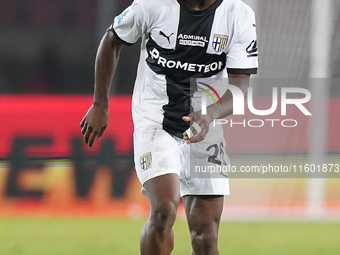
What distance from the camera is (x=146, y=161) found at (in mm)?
2307

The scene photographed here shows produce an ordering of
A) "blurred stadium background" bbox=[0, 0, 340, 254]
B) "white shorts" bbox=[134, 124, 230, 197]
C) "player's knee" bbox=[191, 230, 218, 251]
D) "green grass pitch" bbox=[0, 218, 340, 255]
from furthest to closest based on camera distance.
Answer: "blurred stadium background" bbox=[0, 0, 340, 254] < "green grass pitch" bbox=[0, 218, 340, 255] < "player's knee" bbox=[191, 230, 218, 251] < "white shorts" bbox=[134, 124, 230, 197]

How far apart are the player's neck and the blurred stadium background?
7.65 ft

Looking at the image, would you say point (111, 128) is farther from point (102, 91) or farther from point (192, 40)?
point (192, 40)

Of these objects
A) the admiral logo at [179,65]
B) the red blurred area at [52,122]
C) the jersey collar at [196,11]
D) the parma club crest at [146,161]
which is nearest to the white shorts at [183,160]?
the parma club crest at [146,161]

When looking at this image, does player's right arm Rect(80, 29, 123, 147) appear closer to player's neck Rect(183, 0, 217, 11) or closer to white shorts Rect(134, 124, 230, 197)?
white shorts Rect(134, 124, 230, 197)

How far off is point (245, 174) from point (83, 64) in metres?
1.81

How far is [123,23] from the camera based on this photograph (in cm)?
237

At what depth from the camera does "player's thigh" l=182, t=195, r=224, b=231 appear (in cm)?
246

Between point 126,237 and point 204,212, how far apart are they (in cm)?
155

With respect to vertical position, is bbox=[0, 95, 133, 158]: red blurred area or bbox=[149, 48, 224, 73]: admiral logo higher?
bbox=[149, 48, 224, 73]: admiral logo

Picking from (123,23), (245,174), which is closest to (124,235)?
(245,174)

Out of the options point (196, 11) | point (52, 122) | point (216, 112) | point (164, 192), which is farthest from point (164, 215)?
point (52, 122)

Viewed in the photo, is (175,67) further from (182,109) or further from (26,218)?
(26,218)

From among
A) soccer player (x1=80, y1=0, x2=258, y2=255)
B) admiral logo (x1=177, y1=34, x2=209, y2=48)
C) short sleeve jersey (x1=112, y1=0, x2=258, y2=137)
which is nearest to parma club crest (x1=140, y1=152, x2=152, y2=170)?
soccer player (x1=80, y1=0, x2=258, y2=255)
